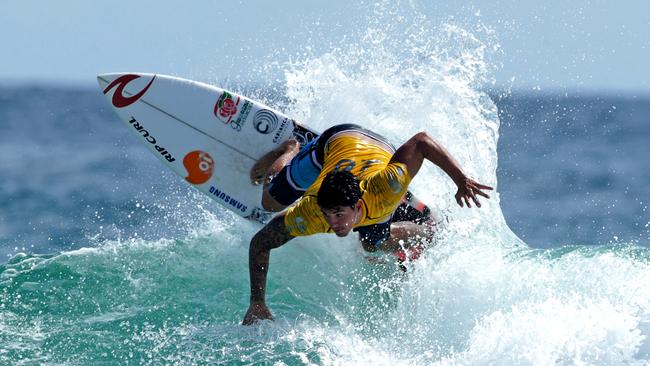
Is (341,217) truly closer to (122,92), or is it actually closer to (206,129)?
(206,129)

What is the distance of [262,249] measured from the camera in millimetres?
7273

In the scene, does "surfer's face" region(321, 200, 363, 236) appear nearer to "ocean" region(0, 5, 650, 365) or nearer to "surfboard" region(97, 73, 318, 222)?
"ocean" region(0, 5, 650, 365)

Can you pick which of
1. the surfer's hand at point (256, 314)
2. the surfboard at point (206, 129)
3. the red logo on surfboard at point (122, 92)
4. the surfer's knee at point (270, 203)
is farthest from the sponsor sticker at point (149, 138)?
the surfer's hand at point (256, 314)

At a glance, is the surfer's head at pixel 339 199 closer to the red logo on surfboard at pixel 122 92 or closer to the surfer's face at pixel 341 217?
the surfer's face at pixel 341 217

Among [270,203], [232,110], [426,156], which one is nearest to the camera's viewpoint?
[426,156]

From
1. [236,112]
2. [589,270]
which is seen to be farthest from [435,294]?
[236,112]

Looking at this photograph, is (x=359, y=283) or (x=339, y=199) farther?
(x=359, y=283)

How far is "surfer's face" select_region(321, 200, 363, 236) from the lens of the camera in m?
6.67

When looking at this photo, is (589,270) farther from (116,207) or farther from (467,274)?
(116,207)

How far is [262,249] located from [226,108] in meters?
2.94

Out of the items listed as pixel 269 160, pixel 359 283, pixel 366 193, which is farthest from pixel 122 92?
pixel 366 193

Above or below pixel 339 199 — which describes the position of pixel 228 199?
below

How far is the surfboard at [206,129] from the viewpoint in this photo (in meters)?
9.69

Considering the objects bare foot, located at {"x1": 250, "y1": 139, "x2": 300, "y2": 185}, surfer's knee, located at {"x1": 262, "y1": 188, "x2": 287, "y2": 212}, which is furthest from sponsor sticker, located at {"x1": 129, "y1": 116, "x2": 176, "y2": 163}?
surfer's knee, located at {"x1": 262, "y1": 188, "x2": 287, "y2": 212}
